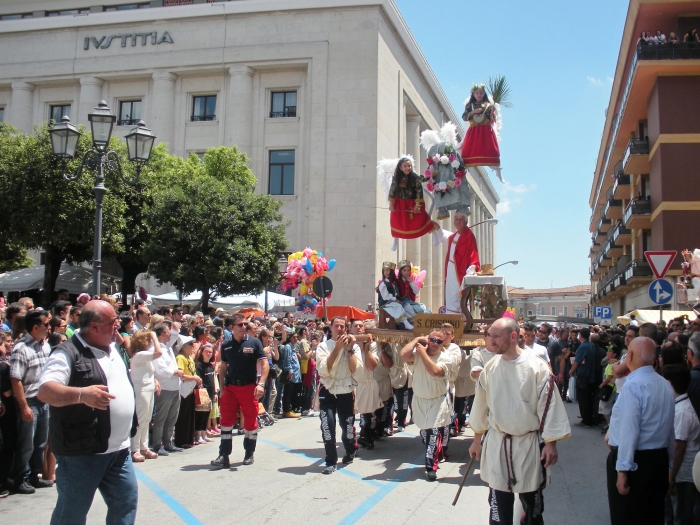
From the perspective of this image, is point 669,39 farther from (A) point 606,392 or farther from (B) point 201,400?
(B) point 201,400

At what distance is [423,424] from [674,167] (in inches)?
865

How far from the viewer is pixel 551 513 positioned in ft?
23.6

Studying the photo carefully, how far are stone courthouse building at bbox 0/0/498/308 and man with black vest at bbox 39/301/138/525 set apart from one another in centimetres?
2914

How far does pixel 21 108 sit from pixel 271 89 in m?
14.9

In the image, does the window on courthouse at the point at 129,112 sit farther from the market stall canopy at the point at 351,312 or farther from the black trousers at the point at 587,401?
the black trousers at the point at 587,401

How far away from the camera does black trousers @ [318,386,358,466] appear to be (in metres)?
8.88

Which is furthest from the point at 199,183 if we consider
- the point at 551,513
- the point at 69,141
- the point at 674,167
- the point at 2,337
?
the point at 551,513

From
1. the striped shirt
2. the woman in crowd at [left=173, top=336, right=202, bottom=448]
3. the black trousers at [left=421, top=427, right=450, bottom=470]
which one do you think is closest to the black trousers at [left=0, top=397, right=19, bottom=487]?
the striped shirt

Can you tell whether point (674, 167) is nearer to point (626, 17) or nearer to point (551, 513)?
point (626, 17)

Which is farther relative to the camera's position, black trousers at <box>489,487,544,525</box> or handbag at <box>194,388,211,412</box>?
handbag at <box>194,388,211,412</box>

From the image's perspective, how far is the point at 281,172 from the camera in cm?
3741

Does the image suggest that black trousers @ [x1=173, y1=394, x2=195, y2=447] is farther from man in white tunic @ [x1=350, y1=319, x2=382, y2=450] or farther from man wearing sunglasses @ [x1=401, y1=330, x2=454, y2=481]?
man wearing sunglasses @ [x1=401, y1=330, x2=454, y2=481]

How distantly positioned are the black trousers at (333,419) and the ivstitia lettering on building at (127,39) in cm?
3382

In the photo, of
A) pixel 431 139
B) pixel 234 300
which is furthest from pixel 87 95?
pixel 431 139
